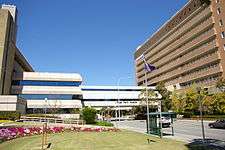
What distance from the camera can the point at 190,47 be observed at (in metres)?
82.8

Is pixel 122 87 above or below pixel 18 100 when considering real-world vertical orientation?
above

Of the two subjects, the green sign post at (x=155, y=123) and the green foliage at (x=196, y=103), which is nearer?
the green sign post at (x=155, y=123)

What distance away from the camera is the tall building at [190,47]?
69438 millimetres

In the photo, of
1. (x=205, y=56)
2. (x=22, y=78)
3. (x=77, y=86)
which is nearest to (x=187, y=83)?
(x=205, y=56)

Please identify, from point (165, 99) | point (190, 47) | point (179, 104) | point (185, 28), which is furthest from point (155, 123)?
point (185, 28)

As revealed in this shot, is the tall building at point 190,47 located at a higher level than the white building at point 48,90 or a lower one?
higher

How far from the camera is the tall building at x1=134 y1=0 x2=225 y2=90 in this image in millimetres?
69438

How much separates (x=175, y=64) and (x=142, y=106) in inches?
753

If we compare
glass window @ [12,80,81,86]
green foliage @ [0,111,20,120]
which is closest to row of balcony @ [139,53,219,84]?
glass window @ [12,80,81,86]

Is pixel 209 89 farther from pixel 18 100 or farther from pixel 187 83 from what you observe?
pixel 18 100

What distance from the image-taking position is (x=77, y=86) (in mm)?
79750

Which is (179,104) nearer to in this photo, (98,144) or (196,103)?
(196,103)

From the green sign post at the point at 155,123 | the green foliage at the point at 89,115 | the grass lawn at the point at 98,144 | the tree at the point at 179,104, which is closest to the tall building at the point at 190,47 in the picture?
the tree at the point at 179,104

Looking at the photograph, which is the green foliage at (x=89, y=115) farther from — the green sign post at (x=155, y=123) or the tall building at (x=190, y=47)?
the tall building at (x=190, y=47)
